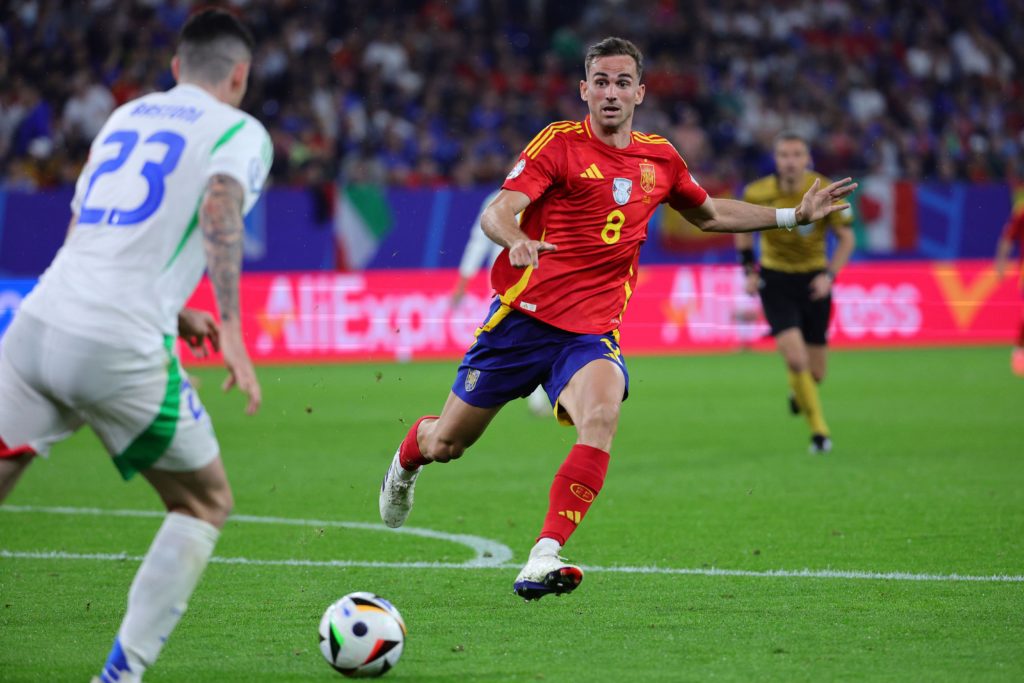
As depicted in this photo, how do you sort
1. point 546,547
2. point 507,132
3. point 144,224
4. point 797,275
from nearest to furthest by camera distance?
point 144,224, point 546,547, point 797,275, point 507,132

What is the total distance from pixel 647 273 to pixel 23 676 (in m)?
17.1

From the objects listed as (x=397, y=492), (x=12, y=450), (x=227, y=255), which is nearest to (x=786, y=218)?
(x=397, y=492)

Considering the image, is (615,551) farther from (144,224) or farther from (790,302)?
(790,302)

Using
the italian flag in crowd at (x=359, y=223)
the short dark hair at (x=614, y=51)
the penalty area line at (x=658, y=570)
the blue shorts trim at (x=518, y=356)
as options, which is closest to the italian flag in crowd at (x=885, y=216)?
the italian flag in crowd at (x=359, y=223)

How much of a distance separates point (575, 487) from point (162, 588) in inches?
84.7

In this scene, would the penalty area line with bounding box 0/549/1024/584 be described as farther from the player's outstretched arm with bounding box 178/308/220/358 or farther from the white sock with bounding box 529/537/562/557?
the player's outstretched arm with bounding box 178/308/220/358

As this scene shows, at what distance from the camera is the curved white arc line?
773 centimetres

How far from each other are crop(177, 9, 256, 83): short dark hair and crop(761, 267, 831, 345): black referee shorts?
820cm

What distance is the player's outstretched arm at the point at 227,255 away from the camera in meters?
4.45

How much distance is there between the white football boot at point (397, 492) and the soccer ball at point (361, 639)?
2.37 meters

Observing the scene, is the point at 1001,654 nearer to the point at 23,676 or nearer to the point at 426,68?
the point at 23,676

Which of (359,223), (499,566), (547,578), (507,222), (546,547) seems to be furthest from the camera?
(359,223)

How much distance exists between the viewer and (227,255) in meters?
4.48

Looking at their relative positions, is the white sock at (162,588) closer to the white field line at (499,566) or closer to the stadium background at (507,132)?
the white field line at (499,566)
